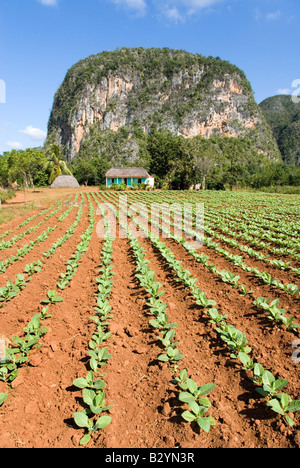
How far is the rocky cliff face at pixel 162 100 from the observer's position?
110m

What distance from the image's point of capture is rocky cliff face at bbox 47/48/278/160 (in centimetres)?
11050

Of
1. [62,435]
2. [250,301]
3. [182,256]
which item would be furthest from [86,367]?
[182,256]

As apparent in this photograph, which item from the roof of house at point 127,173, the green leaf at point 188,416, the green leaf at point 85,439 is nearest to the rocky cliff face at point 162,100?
the roof of house at point 127,173

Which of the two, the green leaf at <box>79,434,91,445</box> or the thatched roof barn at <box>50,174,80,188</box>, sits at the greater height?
the thatched roof barn at <box>50,174,80,188</box>

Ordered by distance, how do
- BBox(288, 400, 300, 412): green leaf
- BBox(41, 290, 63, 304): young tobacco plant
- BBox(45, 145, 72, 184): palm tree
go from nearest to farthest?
BBox(288, 400, 300, 412): green leaf → BBox(41, 290, 63, 304): young tobacco plant → BBox(45, 145, 72, 184): palm tree

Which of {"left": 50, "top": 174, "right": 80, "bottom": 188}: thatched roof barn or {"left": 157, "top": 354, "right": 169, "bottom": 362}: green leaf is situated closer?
{"left": 157, "top": 354, "right": 169, "bottom": 362}: green leaf

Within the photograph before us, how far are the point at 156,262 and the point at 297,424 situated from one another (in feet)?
15.1

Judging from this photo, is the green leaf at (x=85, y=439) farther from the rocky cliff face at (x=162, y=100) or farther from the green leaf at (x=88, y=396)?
the rocky cliff face at (x=162, y=100)

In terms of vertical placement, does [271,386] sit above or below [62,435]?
above

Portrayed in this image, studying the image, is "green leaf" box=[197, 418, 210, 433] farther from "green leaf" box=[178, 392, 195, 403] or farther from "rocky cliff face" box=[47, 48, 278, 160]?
"rocky cliff face" box=[47, 48, 278, 160]

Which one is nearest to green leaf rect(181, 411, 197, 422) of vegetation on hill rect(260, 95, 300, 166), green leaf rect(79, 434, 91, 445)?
green leaf rect(79, 434, 91, 445)
